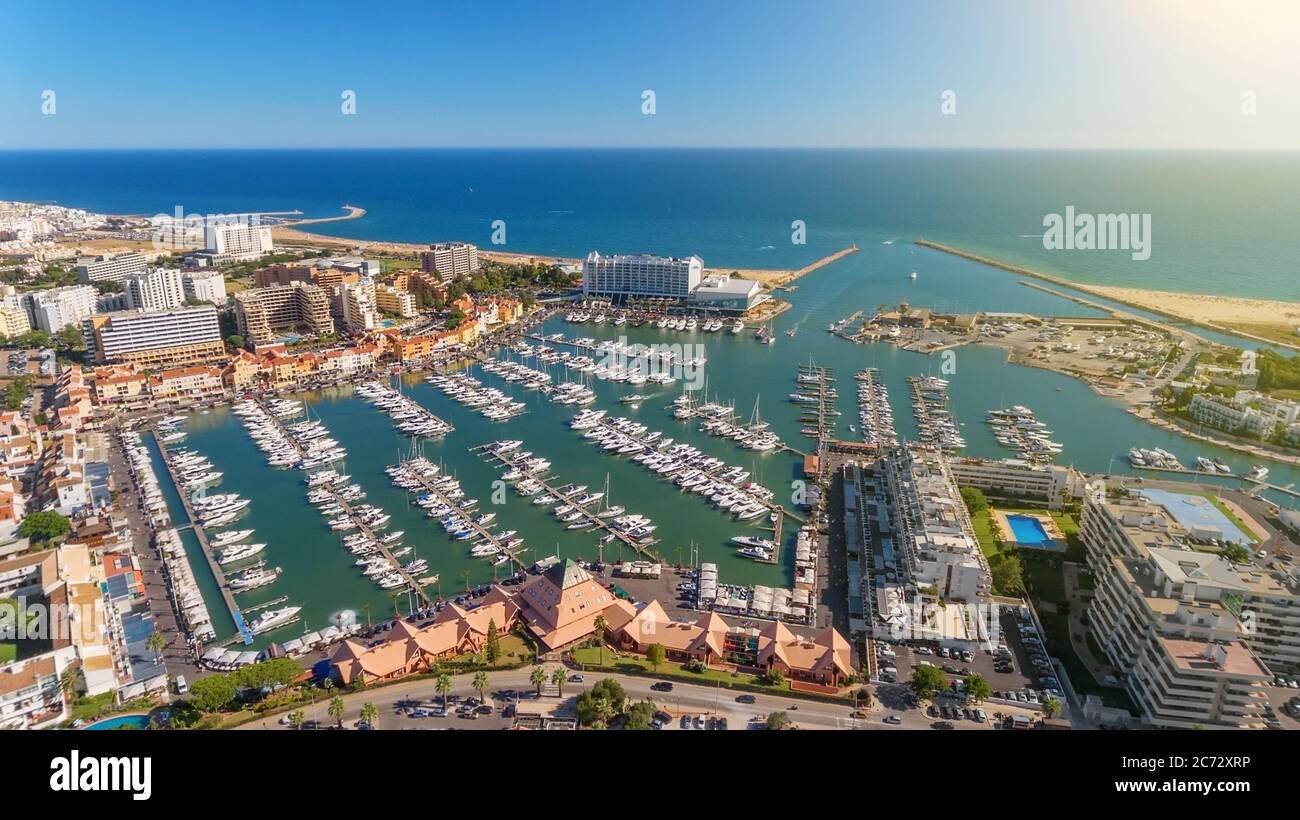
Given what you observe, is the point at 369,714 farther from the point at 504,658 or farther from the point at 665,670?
the point at 665,670

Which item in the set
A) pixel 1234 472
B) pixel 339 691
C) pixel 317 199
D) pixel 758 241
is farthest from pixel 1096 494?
pixel 317 199

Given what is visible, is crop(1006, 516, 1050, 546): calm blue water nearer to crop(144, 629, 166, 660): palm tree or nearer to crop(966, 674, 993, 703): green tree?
crop(966, 674, 993, 703): green tree

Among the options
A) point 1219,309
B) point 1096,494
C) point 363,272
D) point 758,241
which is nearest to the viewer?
point 1096,494

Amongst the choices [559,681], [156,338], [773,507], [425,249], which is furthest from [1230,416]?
[425,249]

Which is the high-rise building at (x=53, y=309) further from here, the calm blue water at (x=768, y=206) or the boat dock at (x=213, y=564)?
the calm blue water at (x=768, y=206)

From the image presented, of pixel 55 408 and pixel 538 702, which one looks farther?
pixel 55 408

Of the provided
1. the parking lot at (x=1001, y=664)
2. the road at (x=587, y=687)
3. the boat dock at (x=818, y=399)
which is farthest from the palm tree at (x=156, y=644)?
the boat dock at (x=818, y=399)
